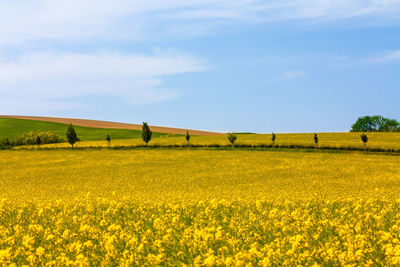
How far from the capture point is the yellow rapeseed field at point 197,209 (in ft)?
28.3

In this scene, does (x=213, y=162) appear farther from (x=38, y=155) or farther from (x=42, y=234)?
(x=42, y=234)

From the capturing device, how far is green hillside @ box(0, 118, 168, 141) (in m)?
99.6

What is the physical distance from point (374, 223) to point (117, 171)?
2738 cm

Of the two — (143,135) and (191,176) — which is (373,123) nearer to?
(143,135)

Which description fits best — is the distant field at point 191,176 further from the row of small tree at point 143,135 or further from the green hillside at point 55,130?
the green hillside at point 55,130

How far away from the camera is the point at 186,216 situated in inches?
527

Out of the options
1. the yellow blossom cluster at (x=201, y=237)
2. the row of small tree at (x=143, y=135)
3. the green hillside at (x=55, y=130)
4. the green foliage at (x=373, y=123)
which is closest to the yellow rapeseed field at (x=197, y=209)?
the yellow blossom cluster at (x=201, y=237)

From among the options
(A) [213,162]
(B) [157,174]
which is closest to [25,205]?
(B) [157,174]

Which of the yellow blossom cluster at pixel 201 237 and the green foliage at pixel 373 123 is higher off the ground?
the green foliage at pixel 373 123

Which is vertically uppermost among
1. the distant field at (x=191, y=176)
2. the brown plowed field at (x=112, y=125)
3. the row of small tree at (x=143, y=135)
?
the brown plowed field at (x=112, y=125)

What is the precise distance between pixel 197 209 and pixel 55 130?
328ft

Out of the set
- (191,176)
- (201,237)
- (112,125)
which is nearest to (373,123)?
(112,125)

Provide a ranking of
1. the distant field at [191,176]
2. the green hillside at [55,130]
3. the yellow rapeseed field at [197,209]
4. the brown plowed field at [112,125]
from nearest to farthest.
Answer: the yellow rapeseed field at [197,209]
the distant field at [191,176]
the green hillside at [55,130]
the brown plowed field at [112,125]

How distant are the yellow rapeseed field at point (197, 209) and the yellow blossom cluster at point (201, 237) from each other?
0.13ft
